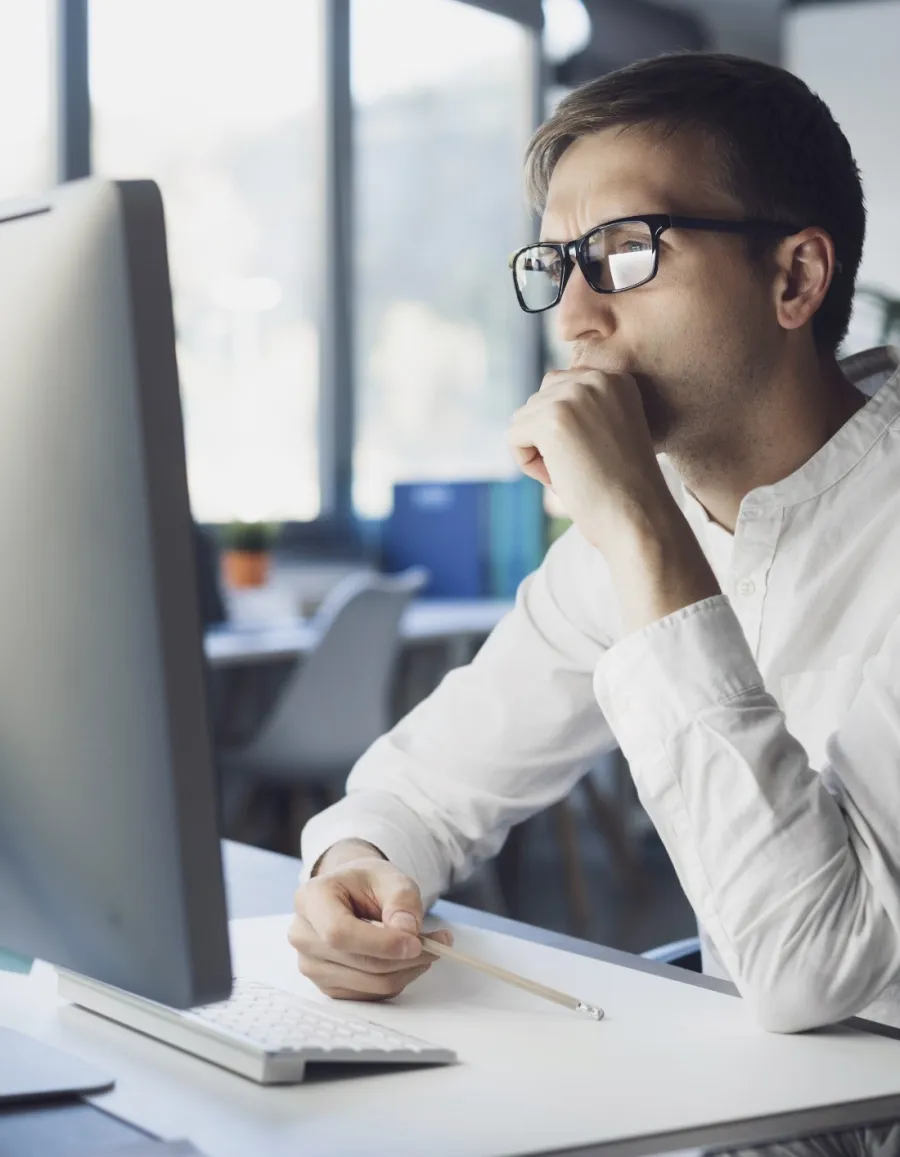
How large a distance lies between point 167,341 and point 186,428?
0.11ft

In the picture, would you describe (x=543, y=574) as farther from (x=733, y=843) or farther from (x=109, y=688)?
(x=109, y=688)

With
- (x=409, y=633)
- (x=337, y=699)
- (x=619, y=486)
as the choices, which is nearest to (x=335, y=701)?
(x=337, y=699)

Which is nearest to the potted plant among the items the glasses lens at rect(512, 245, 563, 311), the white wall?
the white wall

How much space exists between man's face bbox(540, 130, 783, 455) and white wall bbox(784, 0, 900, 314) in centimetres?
399

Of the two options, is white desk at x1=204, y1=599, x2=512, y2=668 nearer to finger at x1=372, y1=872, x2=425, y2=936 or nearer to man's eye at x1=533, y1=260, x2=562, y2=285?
man's eye at x1=533, y1=260, x2=562, y2=285

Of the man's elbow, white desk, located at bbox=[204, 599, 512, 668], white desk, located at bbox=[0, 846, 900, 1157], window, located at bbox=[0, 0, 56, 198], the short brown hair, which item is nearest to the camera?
white desk, located at bbox=[0, 846, 900, 1157]

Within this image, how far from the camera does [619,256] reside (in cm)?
121

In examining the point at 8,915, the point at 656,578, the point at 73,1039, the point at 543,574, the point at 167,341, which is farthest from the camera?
the point at 543,574

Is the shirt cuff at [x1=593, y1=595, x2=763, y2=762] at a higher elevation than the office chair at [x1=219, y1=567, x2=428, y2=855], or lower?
higher

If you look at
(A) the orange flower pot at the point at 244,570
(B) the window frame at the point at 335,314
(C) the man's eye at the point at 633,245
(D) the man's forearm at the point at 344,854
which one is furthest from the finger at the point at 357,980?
(B) the window frame at the point at 335,314

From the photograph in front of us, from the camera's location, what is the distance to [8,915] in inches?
27.5

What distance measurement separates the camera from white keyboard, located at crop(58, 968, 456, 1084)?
0.75 metres

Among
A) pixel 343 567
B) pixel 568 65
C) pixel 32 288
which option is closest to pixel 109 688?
pixel 32 288

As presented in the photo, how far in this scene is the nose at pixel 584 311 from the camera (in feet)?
3.95
